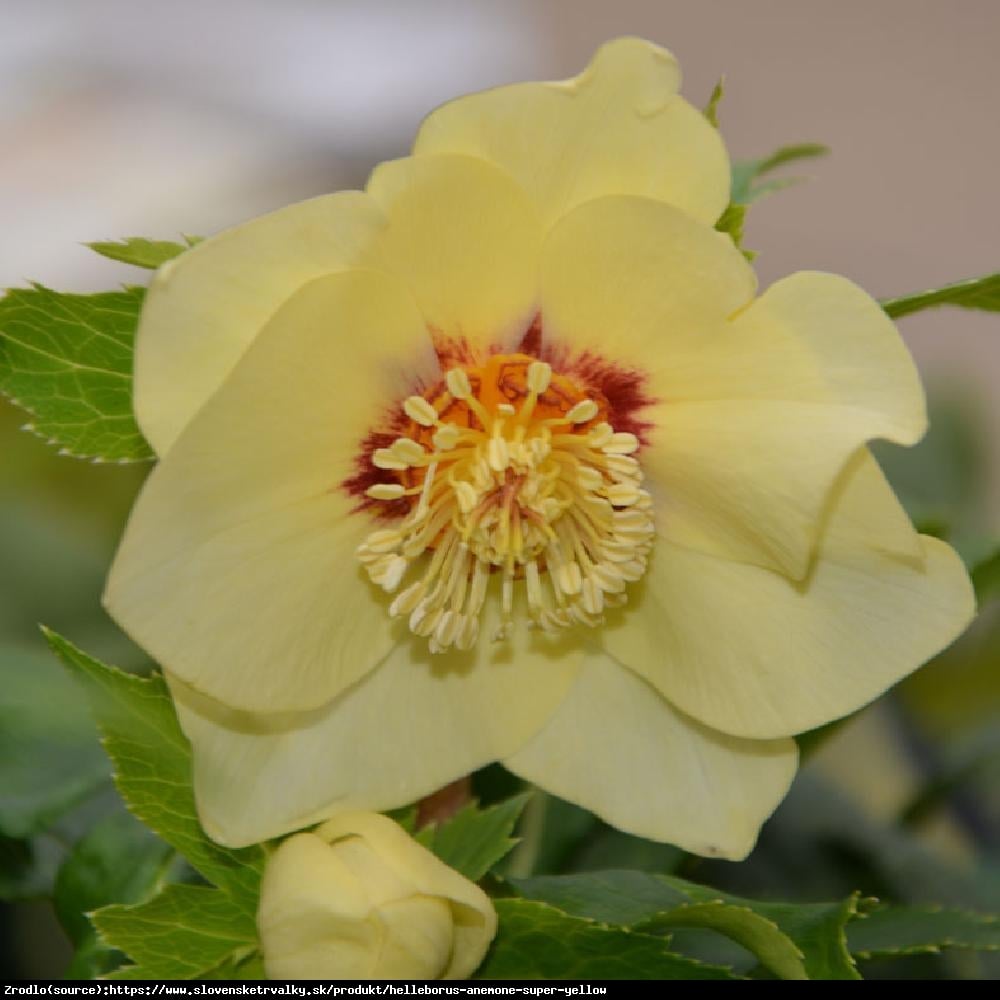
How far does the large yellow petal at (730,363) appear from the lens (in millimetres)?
413

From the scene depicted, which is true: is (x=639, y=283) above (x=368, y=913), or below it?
above

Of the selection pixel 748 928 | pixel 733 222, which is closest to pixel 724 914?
pixel 748 928

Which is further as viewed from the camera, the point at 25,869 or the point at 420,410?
the point at 25,869

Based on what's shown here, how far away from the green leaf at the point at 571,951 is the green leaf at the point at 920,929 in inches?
4.7

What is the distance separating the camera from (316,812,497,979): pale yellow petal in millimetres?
411

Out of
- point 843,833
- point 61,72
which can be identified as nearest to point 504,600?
point 843,833

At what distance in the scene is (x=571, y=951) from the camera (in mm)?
450

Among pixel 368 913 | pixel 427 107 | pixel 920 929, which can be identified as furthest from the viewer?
pixel 427 107

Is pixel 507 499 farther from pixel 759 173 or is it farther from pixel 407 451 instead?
pixel 759 173

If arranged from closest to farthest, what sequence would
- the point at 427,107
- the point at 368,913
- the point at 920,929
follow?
the point at 368,913
the point at 920,929
the point at 427,107

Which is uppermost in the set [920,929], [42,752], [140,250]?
[140,250]

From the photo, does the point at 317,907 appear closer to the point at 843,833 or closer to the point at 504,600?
the point at 504,600

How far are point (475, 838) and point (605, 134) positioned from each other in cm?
23

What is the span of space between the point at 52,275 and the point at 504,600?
Result: 153cm
